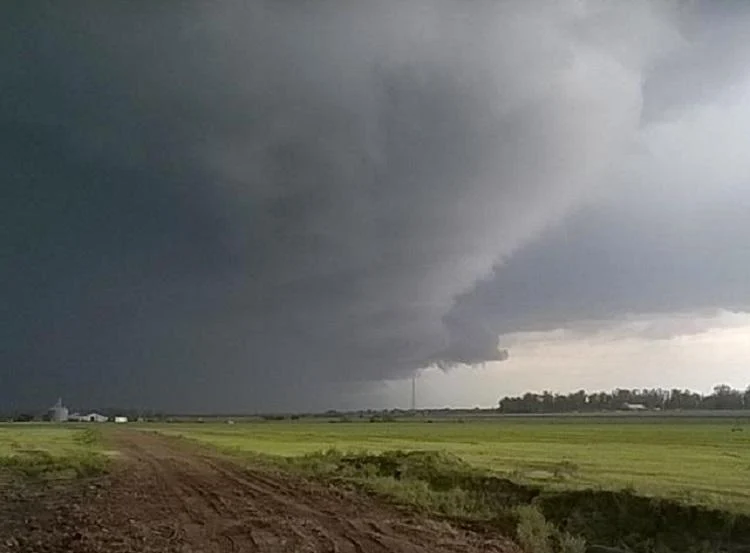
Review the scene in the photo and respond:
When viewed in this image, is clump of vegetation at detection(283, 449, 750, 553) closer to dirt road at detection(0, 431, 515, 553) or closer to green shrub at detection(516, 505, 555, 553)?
green shrub at detection(516, 505, 555, 553)

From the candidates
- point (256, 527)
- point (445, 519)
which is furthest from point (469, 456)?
point (256, 527)

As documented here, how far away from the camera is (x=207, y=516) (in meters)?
27.3

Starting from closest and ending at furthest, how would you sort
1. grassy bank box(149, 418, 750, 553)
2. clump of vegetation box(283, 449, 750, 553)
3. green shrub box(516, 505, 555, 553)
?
1. green shrub box(516, 505, 555, 553)
2. clump of vegetation box(283, 449, 750, 553)
3. grassy bank box(149, 418, 750, 553)

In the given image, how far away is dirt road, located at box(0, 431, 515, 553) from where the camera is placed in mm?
20984

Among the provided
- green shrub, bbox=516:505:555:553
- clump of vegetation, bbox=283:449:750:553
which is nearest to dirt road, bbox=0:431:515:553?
green shrub, bbox=516:505:555:553

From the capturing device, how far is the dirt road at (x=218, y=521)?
2098cm

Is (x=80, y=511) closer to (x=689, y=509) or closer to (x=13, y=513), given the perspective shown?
(x=13, y=513)

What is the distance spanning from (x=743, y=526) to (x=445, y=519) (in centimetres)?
855

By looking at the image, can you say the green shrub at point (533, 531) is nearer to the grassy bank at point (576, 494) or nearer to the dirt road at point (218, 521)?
the grassy bank at point (576, 494)

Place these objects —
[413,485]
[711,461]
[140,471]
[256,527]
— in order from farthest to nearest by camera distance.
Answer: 1. [711,461]
2. [140,471]
3. [413,485]
4. [256,527]

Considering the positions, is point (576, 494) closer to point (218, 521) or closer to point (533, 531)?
point (533, 531)

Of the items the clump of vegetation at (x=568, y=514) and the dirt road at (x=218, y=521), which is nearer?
the dirt road at (x=218, y=521)

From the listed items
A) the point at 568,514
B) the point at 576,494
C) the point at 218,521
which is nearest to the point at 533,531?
the point at 568,514

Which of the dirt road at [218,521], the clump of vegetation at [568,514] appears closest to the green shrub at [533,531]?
the clump of vegetation at [568,514]
